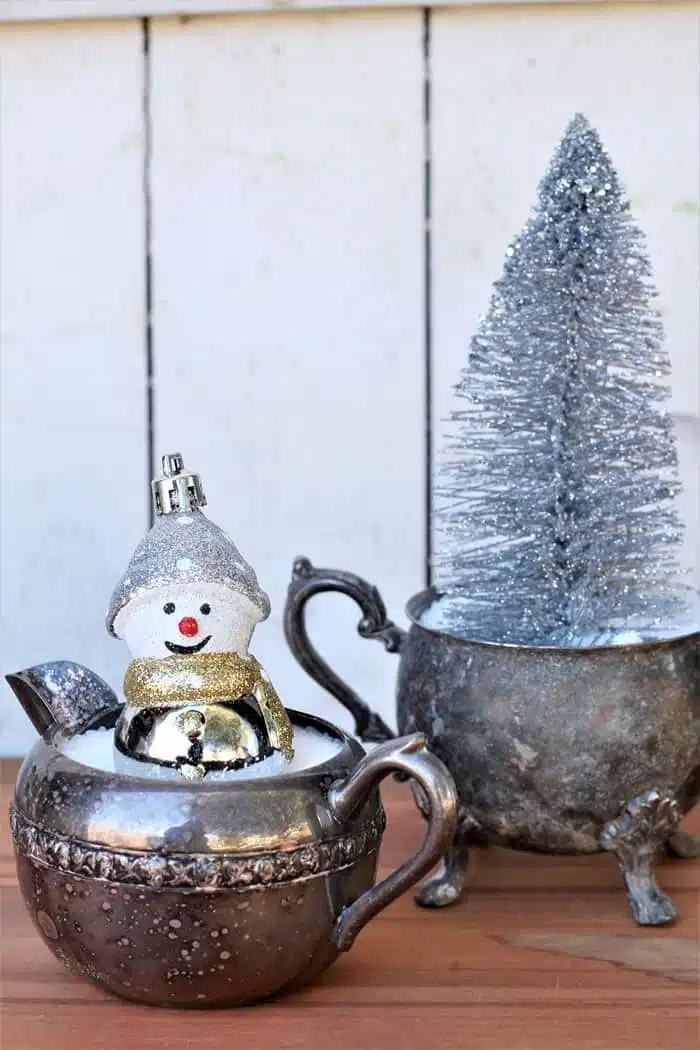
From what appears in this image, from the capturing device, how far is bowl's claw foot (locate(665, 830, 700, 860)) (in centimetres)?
76

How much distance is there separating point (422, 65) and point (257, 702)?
1.60ft

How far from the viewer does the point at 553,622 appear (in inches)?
27.3

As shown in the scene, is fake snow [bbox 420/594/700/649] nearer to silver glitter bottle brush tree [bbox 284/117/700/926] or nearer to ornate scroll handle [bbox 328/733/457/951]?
silver glitter bottle brush tree [bbox 284/117/700/926]

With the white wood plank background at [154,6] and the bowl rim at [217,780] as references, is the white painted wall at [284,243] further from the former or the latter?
the bowl rim at [217,780]

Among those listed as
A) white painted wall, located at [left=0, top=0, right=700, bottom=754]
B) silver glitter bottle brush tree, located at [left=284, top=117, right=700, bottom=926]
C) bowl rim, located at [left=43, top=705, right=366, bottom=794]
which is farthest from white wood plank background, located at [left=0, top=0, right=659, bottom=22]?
bowl rim, located at [left=43, top=705, right=366, bottom=794]


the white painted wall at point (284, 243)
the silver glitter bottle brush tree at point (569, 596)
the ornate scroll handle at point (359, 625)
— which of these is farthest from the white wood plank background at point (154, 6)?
the ornate scroll handle at point (359, 625)

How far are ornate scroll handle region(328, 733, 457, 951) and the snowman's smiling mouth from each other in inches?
3.5

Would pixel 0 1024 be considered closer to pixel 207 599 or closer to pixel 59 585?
pixel 207 599

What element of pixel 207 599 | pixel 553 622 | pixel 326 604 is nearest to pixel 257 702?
pixel 207 599

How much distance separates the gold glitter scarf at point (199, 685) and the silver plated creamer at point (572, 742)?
0.10 metres

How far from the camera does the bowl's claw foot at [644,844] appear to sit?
66 centimetres

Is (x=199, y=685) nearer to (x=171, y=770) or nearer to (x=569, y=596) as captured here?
(x=171, y=770)

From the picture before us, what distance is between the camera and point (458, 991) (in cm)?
61

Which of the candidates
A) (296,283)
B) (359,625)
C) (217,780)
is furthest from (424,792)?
(296,283)
